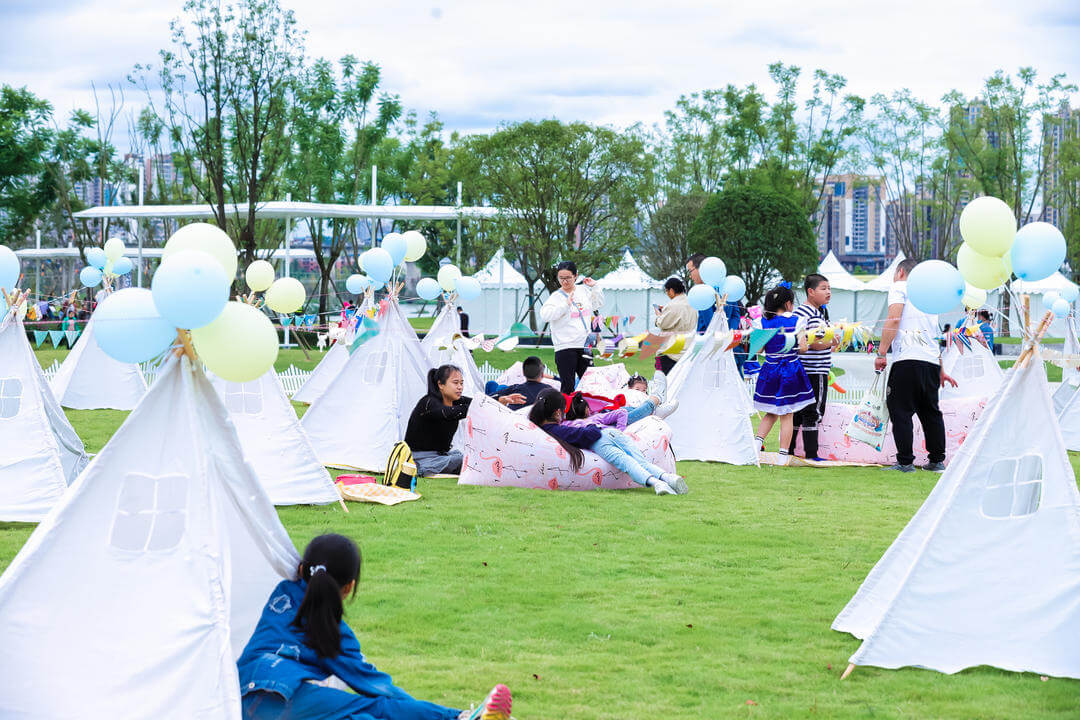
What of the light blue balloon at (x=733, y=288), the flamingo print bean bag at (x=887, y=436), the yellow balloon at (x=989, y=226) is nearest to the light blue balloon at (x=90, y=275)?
the light blue balloon at (x=733, y=288)

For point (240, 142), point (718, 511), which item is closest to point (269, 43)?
point (240, 142)

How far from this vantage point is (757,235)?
87.4 feet

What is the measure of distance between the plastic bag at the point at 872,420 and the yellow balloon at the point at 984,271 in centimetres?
461

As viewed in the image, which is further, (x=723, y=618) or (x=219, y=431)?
(x=723, y=618)

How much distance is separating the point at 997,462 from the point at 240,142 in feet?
70.7

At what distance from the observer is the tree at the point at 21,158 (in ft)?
108

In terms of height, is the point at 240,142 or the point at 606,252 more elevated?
the point at 240,142

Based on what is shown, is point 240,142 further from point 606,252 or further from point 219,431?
point 219,431

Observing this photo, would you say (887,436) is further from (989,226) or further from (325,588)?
(325,588)

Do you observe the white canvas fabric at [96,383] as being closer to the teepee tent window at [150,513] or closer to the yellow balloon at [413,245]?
the yellow balloon at [413,245]

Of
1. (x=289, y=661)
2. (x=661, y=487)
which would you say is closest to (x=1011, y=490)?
(x=289, y=661)

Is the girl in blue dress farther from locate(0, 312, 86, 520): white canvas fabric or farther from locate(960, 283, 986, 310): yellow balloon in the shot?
locate(0, 312, 86, 520): white canvas fabric

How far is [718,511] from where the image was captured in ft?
25.7

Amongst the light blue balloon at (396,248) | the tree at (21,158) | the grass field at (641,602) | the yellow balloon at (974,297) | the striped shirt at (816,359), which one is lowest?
the grass field at (641,602)
